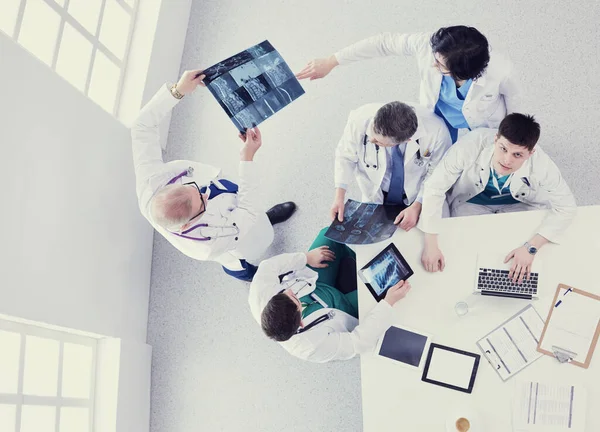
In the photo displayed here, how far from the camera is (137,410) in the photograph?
313cm

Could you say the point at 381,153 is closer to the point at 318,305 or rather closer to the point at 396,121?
the point at 396,121

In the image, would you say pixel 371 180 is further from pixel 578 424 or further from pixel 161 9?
pixel 161 9

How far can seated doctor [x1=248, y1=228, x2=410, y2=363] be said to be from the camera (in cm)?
220

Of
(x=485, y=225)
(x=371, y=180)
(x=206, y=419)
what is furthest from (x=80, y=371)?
(x=485, y=225)

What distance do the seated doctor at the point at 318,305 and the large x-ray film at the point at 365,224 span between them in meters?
0.24

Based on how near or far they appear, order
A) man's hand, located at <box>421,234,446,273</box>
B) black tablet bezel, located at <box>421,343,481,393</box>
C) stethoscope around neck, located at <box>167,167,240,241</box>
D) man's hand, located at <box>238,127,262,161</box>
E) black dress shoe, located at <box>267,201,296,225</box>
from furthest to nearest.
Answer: black dress shoe, located at <box>267,201,296,225</box> < man's hand, located at <box>238,127,262,161</box> < stethoscope around neck, located at <box>167,167,240,241</box> < man's hand, located at <box>421,234,446,273</box> < black tablet bezel, located at <box>421,343,481,393</box>

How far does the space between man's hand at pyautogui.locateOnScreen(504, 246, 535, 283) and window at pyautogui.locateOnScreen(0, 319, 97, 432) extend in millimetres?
2095

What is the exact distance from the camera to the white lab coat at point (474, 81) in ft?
7.75

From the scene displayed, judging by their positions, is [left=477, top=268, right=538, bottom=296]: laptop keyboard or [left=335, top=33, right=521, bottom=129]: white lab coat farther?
[left=335, top=33, right=521, bottom=129]: white lab coat

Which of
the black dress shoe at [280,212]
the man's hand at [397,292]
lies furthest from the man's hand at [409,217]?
the black dress shoe at [280,212]

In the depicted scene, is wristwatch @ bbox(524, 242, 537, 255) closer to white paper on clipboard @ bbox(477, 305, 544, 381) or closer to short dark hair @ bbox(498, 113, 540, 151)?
white paper on clipboard @ bbox(477, 305, 544, 381)

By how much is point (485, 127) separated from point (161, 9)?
84.8 inches

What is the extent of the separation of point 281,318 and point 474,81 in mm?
1231

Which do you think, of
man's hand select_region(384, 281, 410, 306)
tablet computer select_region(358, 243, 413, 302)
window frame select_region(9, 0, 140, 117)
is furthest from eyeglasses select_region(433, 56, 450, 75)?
window frame select_region(9, 0, 140, 117)
